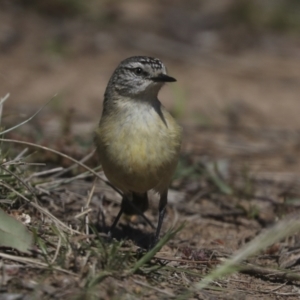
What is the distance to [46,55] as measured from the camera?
1143cm

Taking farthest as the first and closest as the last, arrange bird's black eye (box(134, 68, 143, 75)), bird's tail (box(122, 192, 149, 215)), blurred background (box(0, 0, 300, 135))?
blurred background (box(0, 0, 300, 135))
bird's tail (box(122, 192, 149, 215))
bird's black eye (box(134, 68, 143, 75))

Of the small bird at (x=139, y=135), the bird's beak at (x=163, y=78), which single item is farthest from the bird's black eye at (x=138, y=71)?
the bird's beak at (x=163, y=78)

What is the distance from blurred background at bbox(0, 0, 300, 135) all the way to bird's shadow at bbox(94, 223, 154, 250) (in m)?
2.24

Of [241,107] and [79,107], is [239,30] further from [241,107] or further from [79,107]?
[79,107]

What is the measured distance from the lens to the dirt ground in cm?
479

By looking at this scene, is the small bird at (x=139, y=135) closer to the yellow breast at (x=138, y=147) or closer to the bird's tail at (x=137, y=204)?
the yellow breast at (x=138, y=147)

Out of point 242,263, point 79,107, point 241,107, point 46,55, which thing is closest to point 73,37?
point 46,55

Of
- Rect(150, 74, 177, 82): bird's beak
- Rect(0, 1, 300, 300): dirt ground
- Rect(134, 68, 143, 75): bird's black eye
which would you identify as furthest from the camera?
Rect(134, 68, 143, 75): bird's black eye

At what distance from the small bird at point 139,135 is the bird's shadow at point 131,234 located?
0.97 feet

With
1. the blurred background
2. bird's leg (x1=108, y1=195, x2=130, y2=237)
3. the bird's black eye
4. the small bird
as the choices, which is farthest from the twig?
the blurred background

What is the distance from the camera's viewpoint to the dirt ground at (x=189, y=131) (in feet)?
15.7

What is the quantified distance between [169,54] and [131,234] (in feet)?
20.3

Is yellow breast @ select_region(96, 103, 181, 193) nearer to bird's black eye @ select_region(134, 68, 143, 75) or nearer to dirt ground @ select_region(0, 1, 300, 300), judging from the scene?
bird's black eye @ select_region(134, 68, 143, 75)

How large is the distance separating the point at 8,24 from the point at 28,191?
7.72 metres
